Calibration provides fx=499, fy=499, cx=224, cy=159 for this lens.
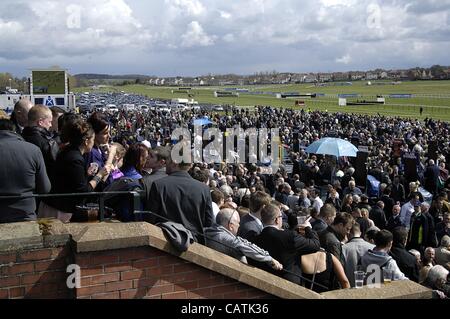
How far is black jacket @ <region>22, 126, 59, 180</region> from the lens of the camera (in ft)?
16.4

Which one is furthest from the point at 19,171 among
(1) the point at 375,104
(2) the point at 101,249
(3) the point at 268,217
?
(1) the point at 375,104

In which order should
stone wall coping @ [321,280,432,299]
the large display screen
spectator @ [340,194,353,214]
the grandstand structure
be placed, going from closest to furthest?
1. stone wall coping @ [321,280,432,299]
2. spectator @ [340,194,353,214]
3. the grandstand structure
4. the large display screen

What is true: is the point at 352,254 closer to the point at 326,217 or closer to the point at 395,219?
the point at 326,217

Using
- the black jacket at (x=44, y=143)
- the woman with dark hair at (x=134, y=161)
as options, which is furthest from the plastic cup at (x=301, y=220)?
the black jacket at (x=44, y=143)

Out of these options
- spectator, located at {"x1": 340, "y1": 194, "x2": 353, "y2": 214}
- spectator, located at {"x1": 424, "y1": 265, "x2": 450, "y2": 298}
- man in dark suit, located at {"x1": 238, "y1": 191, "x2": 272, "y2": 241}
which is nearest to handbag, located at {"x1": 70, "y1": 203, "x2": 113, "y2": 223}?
man in dark suit, located at {"x1": 238, "y1": 191, "x2": 272, "y2": 241}

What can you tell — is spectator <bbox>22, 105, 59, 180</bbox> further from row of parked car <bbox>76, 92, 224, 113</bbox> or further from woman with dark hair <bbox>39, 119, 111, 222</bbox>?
row of parked car <bbox>76, 92, 224, 113</bbox>

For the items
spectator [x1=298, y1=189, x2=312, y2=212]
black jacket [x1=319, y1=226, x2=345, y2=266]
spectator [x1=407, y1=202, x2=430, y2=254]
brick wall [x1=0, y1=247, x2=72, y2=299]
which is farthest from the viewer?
spectator [x1=298, y1=189, x2=312, y2=212]

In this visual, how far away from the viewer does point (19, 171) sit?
4219 mm

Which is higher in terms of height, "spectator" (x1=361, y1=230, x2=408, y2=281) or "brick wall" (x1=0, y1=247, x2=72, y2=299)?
"brick wall" (x1=0, y1=247, x2=72, y2=299)

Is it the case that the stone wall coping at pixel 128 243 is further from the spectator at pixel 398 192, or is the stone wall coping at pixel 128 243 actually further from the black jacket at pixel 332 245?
the spectator at pixel 398 192

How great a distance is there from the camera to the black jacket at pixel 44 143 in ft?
16.4

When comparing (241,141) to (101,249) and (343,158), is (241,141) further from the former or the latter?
(101,249)

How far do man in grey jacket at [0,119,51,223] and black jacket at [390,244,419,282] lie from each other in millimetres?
5109
